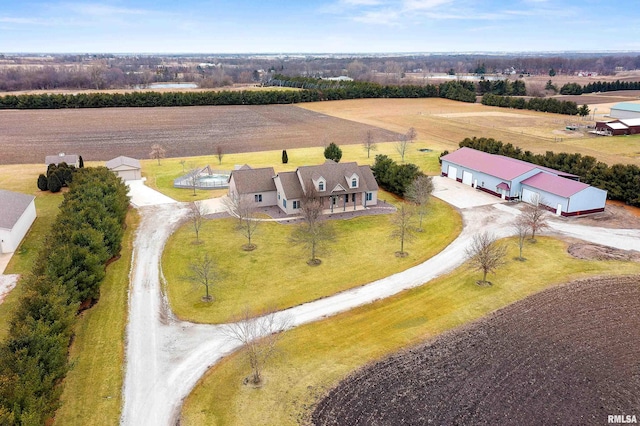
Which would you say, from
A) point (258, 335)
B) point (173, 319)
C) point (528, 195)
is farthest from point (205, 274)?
point (528, 195)

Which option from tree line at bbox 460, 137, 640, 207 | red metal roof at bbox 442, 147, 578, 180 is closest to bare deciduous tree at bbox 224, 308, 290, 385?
red metal roof at bbox 442, 147, 578, 180

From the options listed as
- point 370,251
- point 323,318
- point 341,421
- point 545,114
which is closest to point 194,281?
point 323,318

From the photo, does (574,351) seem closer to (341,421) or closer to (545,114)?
(341,421)

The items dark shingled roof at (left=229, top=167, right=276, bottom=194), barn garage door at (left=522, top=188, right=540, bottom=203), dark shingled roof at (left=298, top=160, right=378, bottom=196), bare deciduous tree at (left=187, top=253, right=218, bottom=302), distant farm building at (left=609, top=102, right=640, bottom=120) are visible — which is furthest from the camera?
distant farm building at (left=609, top=102, right=640, bottom=120)

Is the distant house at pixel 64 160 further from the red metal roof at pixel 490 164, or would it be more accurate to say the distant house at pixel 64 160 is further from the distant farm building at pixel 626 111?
the distant farm building at pixel 626 111

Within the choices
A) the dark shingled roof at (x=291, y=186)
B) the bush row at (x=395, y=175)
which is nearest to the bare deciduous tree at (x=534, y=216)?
the bush row at (x=395, y=175)

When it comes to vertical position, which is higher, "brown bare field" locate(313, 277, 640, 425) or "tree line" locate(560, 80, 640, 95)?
"tree line" locate(560, 80, 640, 95)

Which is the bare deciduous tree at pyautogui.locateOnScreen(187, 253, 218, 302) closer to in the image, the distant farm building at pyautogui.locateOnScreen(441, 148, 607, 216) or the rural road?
the rural road
